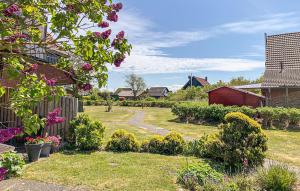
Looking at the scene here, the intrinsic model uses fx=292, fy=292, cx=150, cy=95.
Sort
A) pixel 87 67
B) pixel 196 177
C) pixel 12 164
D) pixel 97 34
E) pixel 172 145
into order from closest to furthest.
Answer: pixel 97 34 < pixel 87 67 < pixel 196 177 < pixel 12 164 < pixel 172 145

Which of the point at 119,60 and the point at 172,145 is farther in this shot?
the point at 172,145

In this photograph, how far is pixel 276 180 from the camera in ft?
23.6

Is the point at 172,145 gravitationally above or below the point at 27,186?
above

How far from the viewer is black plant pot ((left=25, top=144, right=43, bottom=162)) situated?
376 inches

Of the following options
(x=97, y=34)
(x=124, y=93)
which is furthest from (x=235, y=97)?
(x=124, y=93)

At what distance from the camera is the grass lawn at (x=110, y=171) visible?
7621mm

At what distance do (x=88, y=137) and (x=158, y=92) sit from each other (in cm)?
7957

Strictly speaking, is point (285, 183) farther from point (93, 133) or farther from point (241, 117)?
point (93, 133)

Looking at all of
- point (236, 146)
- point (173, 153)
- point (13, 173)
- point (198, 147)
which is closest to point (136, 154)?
point (173, 153)

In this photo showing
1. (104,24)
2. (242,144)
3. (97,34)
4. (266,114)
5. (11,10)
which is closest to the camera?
(11,10)

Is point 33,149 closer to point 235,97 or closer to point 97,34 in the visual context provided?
point 97,34

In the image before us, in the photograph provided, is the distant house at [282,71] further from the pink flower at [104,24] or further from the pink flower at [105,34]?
the pink flower at [105,34]

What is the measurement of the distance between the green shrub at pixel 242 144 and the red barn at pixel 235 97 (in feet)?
60.7

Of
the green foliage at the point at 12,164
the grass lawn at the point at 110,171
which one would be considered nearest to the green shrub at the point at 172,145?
the grass lawn at the point at 110,171
